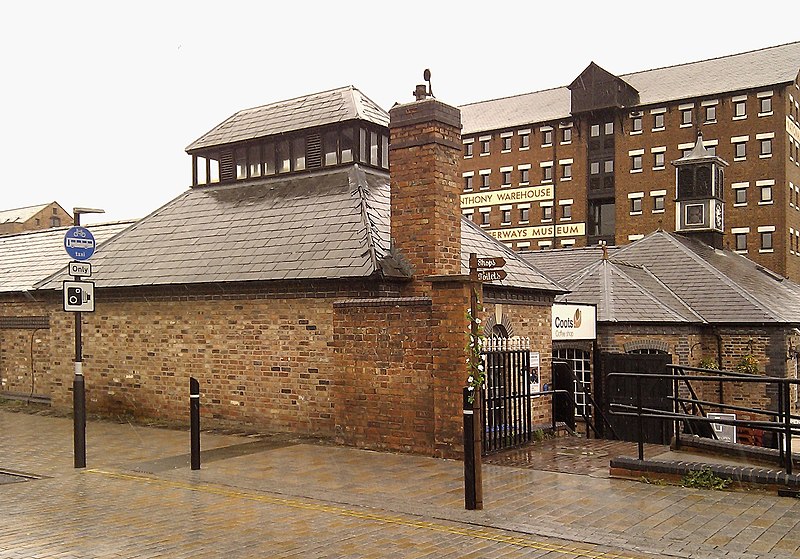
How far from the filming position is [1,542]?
24.1 feet

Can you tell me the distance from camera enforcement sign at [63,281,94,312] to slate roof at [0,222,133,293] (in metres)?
9.64

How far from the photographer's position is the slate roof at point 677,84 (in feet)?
176

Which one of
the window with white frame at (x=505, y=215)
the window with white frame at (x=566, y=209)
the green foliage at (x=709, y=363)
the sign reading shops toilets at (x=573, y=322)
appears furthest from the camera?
the window with white frame at (x=505, y=215)

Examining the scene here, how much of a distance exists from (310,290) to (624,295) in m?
15.0

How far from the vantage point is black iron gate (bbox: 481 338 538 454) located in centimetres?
1211

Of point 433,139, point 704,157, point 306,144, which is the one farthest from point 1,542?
point 704,157

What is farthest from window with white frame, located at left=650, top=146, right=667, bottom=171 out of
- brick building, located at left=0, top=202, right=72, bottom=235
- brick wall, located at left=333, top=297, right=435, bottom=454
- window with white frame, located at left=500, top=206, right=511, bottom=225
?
brick building, located at left=0, top=202, right=72, bottom=235

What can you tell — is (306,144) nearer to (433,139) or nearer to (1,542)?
(433,139)

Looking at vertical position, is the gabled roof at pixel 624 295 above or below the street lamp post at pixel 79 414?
above

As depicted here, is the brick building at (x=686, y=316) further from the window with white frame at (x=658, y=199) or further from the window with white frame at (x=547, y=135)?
the window with white frame at (x=547, y=135)

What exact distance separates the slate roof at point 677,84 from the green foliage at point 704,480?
4950cm

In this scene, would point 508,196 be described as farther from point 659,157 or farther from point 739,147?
point 739,147

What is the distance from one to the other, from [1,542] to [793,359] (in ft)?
84.7

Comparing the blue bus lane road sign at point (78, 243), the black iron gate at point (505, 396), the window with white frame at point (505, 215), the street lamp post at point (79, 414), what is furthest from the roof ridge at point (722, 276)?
the window with white frame at point (505, 215)
